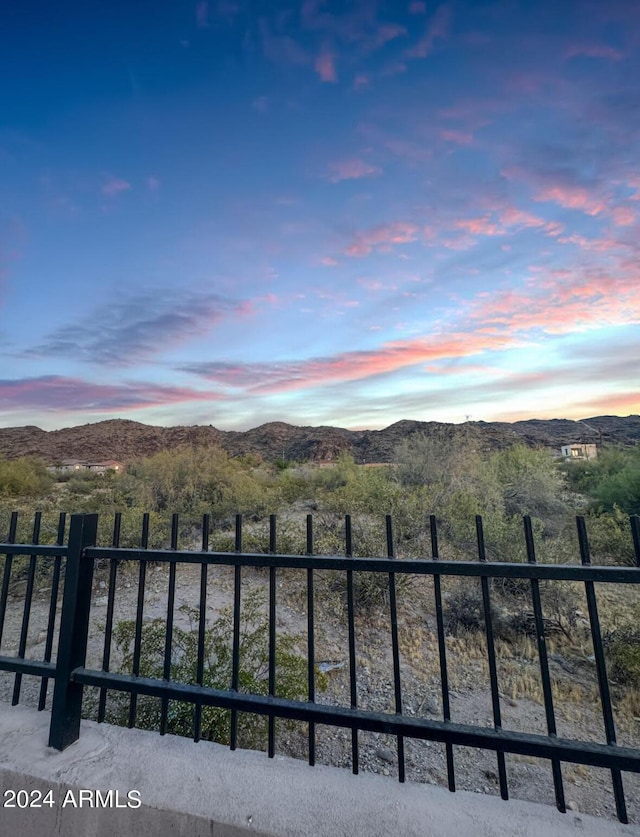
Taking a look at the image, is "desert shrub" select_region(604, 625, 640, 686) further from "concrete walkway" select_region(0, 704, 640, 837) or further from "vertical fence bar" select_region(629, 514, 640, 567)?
"vertical fence bar" select_region(629, 514, 640, 567)

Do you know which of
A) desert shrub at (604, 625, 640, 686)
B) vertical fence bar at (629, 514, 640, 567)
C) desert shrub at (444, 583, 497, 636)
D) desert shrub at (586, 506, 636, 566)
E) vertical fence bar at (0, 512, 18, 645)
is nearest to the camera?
vertical fence bar at (629, 514, 640, 567)

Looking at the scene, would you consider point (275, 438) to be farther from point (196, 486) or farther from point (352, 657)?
point (352, 657)

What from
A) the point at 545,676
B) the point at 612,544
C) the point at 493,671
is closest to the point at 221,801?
the point at 493,671

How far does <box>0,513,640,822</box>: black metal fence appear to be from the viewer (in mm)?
1366

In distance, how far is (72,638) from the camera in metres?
1.81

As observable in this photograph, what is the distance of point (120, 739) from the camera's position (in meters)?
1.80

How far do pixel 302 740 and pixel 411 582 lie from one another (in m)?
3.30

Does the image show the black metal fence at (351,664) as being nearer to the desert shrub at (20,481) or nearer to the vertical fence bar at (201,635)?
the vertical fence bar at (201,635)

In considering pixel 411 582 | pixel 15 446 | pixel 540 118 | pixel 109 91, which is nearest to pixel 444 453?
pixel 411 582

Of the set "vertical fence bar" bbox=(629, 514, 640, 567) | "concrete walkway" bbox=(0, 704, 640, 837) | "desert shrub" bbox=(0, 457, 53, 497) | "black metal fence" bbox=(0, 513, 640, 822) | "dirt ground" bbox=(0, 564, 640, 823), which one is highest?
"desert shrub" bbox=(0, 457, 53, 497)

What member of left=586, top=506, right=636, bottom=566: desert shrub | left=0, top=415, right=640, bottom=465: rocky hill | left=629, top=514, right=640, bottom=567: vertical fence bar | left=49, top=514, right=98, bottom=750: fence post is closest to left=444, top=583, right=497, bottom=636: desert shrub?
left=586, top=506, right=636, bottom=566: desert shrub

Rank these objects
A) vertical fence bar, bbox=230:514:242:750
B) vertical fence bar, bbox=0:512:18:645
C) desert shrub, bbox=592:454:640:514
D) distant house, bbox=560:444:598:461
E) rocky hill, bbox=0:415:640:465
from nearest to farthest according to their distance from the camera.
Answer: vertical fence bar, bbox=230:514:242:750
vertical fence bar, bbox=0:512:18:645
desert shrub, bbox=592:454:640:514
distant house, bbox=560:444:598:461
rocky hill, bbox=0:415:640:465

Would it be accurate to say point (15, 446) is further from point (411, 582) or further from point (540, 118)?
point (540, 118)

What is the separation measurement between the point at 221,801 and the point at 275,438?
3534 cm
